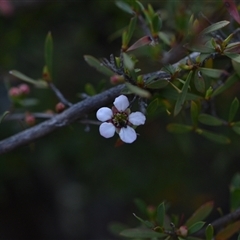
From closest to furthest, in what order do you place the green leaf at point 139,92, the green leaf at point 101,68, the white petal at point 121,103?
the green leaf at point 139,92 → the white petal at point 121,103 → the green leaf at point 101,68

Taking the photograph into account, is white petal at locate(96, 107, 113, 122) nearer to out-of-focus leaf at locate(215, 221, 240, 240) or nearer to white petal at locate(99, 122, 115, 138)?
white petal at locate(99, 122, 115, 138)

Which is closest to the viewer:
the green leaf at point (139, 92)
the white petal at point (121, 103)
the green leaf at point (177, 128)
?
the green leaf at point (139, 92)

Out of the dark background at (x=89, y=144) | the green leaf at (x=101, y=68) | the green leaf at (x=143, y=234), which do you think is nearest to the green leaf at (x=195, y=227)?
the green leaf at (x=143, y=234)

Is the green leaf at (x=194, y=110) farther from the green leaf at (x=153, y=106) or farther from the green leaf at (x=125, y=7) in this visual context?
the green leaf at (x=125, y=7)

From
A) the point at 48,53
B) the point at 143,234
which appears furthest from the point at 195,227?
the point at 48,53

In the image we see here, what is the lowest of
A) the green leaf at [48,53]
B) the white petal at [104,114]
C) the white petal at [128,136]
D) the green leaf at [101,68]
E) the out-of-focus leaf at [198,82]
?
the white petal at [128,136]

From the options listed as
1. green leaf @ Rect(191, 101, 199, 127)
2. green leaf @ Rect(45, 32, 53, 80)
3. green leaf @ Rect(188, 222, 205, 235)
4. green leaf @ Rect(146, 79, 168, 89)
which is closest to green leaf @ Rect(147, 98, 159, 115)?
green leaf @ Rect(146, 79, 168, 89)

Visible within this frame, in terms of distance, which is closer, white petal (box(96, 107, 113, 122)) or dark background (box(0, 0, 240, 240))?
→ white petal (box(96, 107, 113, 122))
